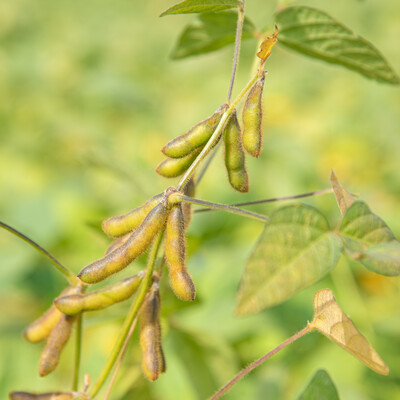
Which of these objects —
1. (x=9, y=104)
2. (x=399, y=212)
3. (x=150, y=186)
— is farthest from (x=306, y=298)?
(x=9, y=104)

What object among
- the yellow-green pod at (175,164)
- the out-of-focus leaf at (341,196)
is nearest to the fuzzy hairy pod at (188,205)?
the yellow-green pod at (175,164)

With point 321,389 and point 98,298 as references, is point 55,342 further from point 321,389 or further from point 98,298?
point 321,389

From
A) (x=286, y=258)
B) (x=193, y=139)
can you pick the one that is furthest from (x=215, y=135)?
(x=286, y=258)

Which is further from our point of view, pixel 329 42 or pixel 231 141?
pixel 329 42

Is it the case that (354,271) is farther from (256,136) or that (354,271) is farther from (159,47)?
(159,47)

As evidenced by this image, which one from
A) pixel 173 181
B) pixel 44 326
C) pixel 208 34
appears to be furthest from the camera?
pixel 173 181

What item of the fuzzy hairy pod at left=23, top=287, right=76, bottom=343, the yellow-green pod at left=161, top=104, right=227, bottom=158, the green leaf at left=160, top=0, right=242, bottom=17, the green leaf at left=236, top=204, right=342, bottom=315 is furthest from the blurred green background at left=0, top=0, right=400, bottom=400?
the green leaf at left=160, top=0, right=242, bottom=17

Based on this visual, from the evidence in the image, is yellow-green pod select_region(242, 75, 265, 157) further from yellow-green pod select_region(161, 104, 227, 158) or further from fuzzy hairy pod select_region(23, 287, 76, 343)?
fuzzy hairy pod select_region(23, 287, 76, 343)

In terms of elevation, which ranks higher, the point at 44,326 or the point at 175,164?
the point at 175,164
